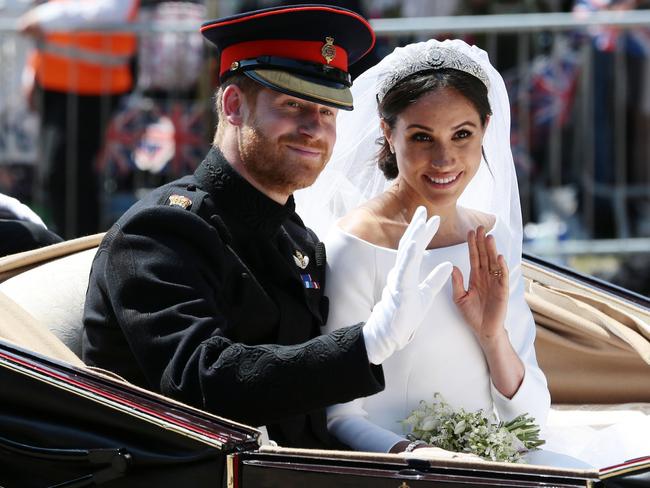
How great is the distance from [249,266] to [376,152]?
0.61 m

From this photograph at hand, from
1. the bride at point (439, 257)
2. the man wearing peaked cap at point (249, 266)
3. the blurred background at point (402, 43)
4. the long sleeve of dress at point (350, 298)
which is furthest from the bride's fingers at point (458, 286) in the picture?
the blurred background at point (402, 43)

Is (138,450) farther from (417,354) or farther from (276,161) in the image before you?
(417,354)

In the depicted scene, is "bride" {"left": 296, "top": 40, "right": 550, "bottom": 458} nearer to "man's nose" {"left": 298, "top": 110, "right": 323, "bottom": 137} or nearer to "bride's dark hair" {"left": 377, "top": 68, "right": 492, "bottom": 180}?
"bride's dark hair" {"left": 377, "top": 68, "right": 492, "bottom": 180}

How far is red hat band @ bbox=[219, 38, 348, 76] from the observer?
2.84 meters

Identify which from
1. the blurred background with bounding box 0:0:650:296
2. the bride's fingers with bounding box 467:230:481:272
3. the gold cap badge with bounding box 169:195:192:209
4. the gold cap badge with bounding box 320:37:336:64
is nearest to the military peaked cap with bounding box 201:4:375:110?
the gold cap badge with bounding box 320:37:336:64

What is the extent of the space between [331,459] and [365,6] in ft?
15.8

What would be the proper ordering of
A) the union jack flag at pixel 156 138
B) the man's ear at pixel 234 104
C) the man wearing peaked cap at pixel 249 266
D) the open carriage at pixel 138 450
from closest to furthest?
the open carriage at pixel 138 450 < the man wearing peaked cap at pixel 249 266 < the man's ear at pixel 234 104 < the union jack flag at pixel 156 138

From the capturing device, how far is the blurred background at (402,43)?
6496 millimetres

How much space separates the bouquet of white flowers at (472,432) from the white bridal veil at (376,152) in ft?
1.55

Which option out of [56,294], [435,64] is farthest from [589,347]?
[56,294]

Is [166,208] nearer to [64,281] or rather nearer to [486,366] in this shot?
[64,281]

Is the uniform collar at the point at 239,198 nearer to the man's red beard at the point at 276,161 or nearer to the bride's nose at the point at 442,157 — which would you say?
the man's red beard at the point at 276,161

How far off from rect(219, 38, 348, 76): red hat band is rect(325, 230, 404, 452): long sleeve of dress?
430 millimetres

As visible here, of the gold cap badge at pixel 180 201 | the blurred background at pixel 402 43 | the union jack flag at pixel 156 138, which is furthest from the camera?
the union jack flag at pixel 156 138
